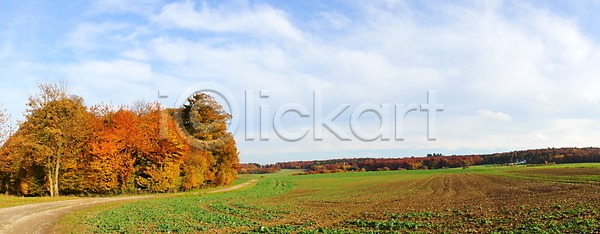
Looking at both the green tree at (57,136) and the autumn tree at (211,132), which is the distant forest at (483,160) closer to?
the autumn tree at (211,132)

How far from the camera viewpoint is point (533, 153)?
17638 cm

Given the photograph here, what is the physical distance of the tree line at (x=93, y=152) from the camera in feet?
140

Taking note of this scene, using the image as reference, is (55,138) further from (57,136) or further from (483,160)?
(483,160)

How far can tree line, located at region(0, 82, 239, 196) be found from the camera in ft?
140

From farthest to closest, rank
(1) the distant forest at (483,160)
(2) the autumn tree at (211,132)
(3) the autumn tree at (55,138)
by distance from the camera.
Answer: (1) the distant forest at (483,160), (2) the autumn tree at (211,132), (3) the autumn tree at (55,138)

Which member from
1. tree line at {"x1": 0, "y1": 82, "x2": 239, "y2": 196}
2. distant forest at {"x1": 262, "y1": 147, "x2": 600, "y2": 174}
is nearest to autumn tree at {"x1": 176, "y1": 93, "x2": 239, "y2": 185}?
tree line at {"x1": 0, "y1": 82, "x2": 239, "y2": 196}

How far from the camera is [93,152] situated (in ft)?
143

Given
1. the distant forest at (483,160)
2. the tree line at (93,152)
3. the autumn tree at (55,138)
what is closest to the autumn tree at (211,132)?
the tree line at (93,152)

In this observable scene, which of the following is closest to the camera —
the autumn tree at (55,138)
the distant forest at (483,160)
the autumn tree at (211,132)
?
the autumn tree at (55,138)

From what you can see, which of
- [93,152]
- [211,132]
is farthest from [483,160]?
[93,152]

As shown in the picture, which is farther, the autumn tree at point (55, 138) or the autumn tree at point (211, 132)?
the autumn tree at point (211, 132)

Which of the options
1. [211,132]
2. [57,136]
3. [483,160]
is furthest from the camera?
[483,160]

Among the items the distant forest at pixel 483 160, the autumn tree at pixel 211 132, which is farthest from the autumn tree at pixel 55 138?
the distant forest at pixel 483 160

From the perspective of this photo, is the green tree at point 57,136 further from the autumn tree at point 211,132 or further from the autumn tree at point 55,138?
the autumn tree at point 211,132
